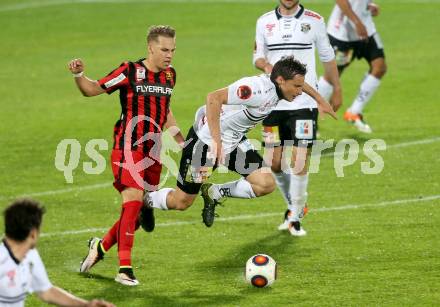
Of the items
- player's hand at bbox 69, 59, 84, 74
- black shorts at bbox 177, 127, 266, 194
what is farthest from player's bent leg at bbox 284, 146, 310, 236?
player's hand at bbox 69, 59, 84, 74

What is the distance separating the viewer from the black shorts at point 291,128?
13094mm

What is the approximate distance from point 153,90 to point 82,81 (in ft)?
2.38

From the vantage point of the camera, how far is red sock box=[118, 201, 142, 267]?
10750mm

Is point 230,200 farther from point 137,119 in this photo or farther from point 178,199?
point 137,119

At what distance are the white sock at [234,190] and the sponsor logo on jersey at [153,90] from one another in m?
1.40

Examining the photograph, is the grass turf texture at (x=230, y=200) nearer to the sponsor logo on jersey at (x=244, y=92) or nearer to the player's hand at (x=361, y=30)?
the player's hand at (x=361, y=30)

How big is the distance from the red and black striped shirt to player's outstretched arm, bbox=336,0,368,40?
711cm

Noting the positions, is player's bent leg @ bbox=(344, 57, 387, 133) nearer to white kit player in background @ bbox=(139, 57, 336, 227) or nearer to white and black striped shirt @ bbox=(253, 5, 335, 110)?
white and black striped shirt @ bbox=(253, 5, 335, 110)

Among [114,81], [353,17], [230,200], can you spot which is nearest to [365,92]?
[353,17]

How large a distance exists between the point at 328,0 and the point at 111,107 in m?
13.3

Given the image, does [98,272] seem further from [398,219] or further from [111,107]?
[111,107]

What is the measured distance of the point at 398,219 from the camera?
1334cm

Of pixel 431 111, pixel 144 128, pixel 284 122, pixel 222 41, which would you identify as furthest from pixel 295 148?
pixel 222 41

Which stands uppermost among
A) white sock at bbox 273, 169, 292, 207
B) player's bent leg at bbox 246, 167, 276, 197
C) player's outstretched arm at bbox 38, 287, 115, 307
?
player's bent leg at bbox 246, 167, 276, 197
